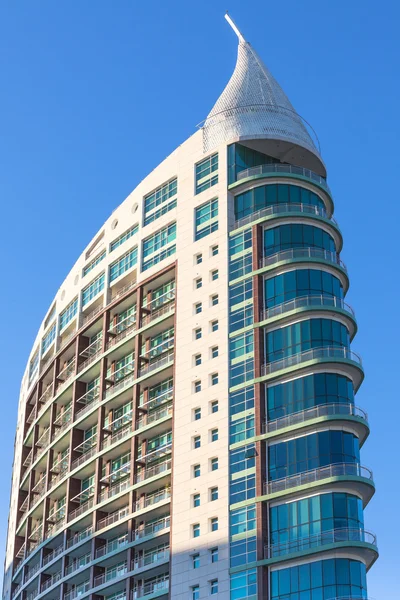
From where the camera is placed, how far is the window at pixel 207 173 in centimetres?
10431

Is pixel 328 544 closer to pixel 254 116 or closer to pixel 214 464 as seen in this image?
pixel 214 464

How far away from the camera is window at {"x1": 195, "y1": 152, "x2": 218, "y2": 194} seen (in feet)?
342

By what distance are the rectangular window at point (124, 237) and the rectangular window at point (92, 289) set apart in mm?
3312

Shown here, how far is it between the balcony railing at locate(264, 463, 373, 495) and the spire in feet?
106

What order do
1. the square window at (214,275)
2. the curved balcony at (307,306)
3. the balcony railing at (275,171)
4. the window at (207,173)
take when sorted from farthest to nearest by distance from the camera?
the window at (207,173), the balcony railing at (275,171), the square window at (214,275), the curved balcony at (307,306)

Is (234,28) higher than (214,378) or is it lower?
higher

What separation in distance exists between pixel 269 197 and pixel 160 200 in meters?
14.3

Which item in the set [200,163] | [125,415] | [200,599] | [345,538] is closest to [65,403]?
[125,415]

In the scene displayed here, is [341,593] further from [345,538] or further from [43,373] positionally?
[43,373]

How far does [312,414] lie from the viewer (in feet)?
286

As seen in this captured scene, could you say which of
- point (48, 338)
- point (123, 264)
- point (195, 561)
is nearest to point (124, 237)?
point (123, 264)

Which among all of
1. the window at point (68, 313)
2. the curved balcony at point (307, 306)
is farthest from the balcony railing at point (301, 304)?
the window at point (68, 313)

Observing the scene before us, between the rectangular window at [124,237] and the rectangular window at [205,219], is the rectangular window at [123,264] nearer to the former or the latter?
the rectangular window at [124,237]

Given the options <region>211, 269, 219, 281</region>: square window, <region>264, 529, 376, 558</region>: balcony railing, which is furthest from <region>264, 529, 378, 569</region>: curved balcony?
<region>211, 269, 219, 281</region>: square window
